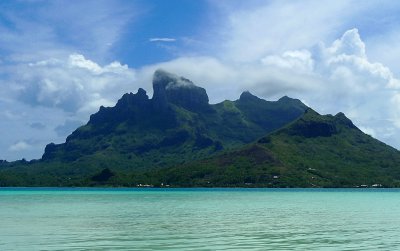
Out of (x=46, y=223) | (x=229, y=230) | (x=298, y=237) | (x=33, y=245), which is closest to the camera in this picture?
(x=33, y=245)

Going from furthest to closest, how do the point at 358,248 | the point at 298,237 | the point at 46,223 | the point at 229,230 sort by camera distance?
the point at 46,223
the point at 229,230
the point at 298,237
the point at 358,248

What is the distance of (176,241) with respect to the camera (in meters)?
53.5

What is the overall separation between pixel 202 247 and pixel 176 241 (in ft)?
17.1

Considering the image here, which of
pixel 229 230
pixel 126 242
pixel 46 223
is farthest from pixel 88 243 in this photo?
pixel 46 223

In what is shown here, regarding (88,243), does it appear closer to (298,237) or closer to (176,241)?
(176,241)

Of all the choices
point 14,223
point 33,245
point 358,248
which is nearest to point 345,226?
point 358,248

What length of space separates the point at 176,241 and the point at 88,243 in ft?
30.3

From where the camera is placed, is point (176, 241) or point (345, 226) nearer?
point (176, 241)

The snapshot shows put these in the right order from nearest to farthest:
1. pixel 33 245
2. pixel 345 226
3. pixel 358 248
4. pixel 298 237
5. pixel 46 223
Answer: pixel 358 248, pixel 33 245, pixel 298 237, pixel 345 226, pixel 46 223

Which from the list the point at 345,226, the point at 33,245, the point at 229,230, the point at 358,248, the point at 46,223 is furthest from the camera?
the point at 46,223

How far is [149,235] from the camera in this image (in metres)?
59.1

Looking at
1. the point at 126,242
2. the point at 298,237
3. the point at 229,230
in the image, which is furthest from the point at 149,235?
the point at 298,237

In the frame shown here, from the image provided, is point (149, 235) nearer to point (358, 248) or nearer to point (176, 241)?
point (176, 241)

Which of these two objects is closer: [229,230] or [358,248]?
[358,248]
